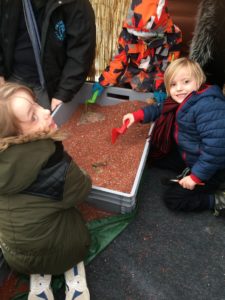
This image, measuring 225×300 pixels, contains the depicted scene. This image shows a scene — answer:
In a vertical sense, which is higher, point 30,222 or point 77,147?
point 30,222

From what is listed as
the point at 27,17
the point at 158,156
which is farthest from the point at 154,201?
the point at 27,17

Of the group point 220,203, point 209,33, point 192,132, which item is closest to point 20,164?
point 192,132

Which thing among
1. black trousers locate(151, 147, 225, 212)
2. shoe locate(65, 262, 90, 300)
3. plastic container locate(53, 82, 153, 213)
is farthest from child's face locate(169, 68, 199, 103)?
shoe locate(65, 262, 90, 300)

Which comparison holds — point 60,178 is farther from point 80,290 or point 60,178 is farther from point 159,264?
point 159,264

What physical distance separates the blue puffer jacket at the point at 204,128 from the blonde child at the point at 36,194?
21.6 inches

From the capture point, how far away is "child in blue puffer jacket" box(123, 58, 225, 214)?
139 centimetres

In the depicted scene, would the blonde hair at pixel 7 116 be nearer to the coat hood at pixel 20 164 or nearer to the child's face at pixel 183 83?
the coat hood at pixel 20 164

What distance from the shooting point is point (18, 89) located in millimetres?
1062

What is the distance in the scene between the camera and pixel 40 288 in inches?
48.5

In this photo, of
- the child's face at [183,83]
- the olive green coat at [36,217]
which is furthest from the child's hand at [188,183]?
the olive green coat at [36,217]

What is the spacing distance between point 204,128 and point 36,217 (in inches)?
30.7

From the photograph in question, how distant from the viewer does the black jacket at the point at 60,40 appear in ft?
5.04

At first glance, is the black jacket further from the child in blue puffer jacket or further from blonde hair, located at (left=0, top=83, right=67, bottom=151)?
blonde hair, located at (left=0, top=83, right=67, bottom=151)

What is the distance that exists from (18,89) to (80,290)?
2.52 ft
